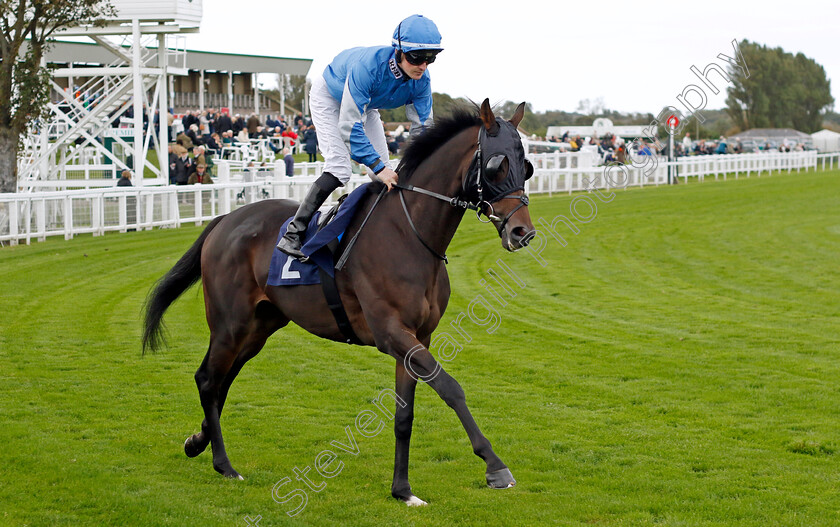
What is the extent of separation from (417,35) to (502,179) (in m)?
0.84

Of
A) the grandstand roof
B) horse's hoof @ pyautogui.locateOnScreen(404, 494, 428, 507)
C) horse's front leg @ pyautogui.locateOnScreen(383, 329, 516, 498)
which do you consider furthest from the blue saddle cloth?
the grandstand roof

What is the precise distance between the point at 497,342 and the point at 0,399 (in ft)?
13.6

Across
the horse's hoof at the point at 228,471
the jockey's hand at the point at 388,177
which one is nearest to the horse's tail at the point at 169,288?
the horse's hoof at the point at 228,471

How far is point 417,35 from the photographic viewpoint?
438cm

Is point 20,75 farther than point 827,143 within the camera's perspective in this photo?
No

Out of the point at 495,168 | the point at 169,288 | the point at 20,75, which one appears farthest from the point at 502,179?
the point at 20,75

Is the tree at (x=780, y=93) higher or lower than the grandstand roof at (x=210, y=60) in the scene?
higher

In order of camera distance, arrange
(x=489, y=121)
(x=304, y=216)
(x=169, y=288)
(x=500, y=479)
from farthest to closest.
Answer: (x=169, y=288) < (x=304, y=216) < (x=489, y=121) < (x=500, y=479)

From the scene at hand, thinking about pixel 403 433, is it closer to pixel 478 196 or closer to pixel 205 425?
pixel 478 196

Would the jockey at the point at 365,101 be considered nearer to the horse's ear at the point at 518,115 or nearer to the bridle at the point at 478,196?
the bridle at the point at 478,196

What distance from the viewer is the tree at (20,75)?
16.8 meters

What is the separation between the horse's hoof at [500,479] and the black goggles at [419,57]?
196cm

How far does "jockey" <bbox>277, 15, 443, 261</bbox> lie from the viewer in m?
4.45

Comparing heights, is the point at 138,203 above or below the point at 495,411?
above
